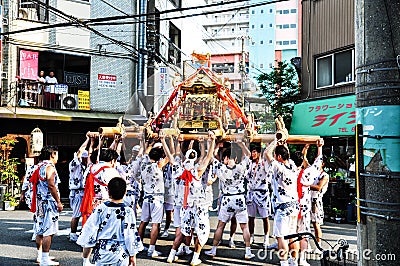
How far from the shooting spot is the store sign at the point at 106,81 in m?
22.5

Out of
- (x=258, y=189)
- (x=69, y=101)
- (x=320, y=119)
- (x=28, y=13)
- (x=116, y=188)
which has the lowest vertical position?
(x=258, y=189)

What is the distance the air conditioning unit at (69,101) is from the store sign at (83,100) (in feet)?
0.62

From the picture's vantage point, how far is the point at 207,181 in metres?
9.54

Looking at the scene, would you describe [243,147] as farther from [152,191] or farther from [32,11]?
[32,11]

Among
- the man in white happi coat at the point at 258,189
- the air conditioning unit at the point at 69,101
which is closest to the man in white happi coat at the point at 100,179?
the man in white happi coat at the point at 258,189

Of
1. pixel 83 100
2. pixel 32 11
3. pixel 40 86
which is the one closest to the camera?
pixel 40 86

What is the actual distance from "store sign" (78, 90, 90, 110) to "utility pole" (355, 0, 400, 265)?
2040cm

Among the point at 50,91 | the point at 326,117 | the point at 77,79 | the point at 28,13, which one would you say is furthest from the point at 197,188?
the point at 28,13

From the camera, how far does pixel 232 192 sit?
9.26 m

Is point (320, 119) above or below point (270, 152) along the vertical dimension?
above

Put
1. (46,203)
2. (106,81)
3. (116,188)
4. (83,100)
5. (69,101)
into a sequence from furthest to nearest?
1. (106,81)
2. (83,100)
3. (69,101)
4. (46,203)
5. (116,188)

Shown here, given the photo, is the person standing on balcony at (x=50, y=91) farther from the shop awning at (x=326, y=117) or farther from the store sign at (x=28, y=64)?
the shop awning at (x=326, y=117)

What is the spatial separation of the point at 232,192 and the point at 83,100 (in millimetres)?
14587

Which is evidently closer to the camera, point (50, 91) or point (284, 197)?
point (284, 197)
